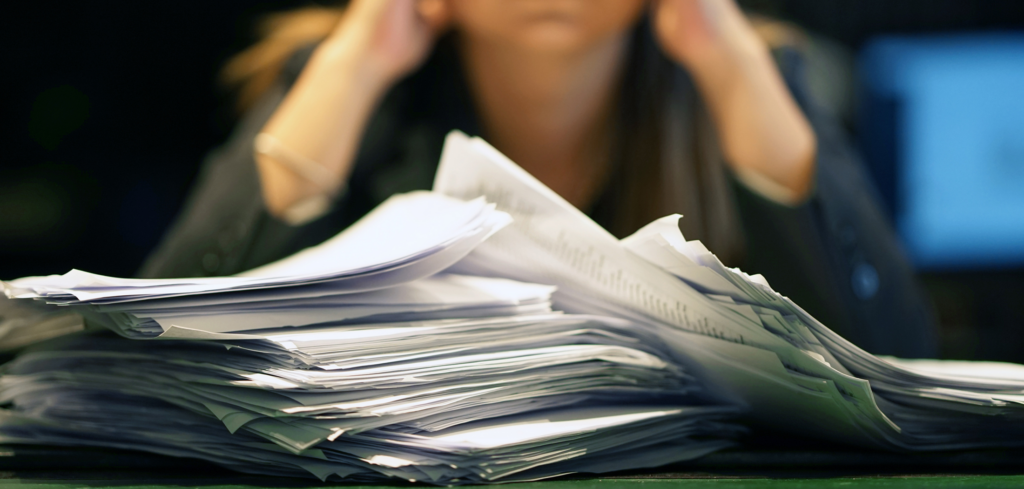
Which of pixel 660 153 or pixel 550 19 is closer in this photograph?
pixel 550 19

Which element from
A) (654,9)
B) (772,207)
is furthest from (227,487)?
(654,9)

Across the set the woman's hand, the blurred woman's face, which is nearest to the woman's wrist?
the woman's hand

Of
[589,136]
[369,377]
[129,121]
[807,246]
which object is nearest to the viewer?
[369,377]

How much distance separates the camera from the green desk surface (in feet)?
0.93

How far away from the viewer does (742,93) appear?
825 millimetres

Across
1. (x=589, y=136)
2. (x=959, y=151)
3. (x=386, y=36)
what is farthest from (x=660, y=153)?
(x=959, y=151)

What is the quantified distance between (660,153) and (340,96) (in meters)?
0.44

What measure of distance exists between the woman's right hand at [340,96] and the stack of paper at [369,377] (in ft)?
1.70

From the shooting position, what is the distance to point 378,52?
841 mm

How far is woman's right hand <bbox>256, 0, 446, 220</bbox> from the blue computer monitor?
2088 millimetres

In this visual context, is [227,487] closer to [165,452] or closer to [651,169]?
[165,452]

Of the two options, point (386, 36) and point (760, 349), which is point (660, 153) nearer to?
point (386, 36)

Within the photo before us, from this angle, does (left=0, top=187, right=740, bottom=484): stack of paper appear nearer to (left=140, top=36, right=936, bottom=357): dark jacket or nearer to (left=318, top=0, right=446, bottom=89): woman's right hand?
(left=140, top=36, right=936, bottom=357): dark jacket

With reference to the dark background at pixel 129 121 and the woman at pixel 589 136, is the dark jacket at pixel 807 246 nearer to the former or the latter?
the woman at pixel 589 136
